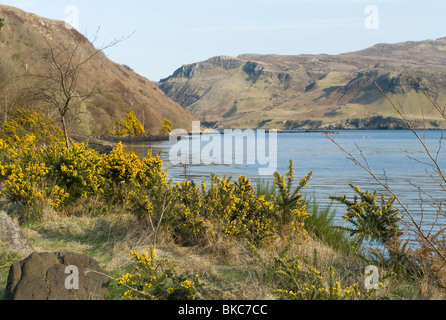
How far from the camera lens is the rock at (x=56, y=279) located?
4096 millimetres

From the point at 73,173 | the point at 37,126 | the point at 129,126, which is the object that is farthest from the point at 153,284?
the point at 129,126

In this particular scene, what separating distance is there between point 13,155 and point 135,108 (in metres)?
76.5

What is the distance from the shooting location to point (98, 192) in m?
8.81

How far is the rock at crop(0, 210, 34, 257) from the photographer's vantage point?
565cm

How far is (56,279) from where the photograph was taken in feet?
14.0

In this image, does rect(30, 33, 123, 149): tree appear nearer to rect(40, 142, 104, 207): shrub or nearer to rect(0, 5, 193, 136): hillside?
rect(40, 142, 104, 207): shrub

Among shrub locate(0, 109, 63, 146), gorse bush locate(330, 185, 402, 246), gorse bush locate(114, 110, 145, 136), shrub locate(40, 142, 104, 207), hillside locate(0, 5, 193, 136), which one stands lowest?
gorse bush locate(330, 185, 402, 246)

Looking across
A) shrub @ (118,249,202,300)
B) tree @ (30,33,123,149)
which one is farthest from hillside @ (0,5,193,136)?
shrub @ (118,249,202,300)

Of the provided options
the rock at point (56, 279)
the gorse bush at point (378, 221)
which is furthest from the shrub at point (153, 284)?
the gorse bush at point (378, 221)

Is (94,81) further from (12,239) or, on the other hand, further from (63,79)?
(12,239)

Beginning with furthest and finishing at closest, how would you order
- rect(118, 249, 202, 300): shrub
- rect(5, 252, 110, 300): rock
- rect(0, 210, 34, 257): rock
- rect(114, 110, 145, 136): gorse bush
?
rect(114, 110, 145, 136): gorse bush < rect(0, 210, 34, 257): rock < rect(118, 249, 202, 300): shrub < rect(5, 252, 110, 300): rock

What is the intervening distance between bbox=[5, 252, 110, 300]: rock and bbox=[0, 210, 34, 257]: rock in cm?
130

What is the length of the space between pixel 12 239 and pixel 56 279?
1.91 m
